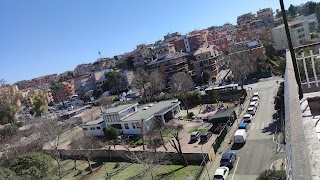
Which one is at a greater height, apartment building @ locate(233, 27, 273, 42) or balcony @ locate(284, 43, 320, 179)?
apartment building @ locate(233, 27, 273, 42)

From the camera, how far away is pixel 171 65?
40.4 metres

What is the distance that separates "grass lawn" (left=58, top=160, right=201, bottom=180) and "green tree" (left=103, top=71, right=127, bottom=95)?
90.1 ft

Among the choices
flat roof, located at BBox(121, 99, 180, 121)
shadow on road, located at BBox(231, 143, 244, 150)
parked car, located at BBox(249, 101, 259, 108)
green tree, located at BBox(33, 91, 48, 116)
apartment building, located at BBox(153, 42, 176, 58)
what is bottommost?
shadow on road, located at BBox(231, 143, 244, 150)

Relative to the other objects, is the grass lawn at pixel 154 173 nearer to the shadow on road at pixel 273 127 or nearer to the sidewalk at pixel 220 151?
the sidewalk at pixel 220 151

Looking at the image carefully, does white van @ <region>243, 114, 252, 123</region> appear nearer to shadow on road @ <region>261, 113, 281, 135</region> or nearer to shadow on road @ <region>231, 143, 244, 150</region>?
shadow on road @ <region>261, 113, 281, 135</region>

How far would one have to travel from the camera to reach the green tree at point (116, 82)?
4706 cm

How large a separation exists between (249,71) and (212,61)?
668 cm

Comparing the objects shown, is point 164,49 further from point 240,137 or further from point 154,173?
point 154,173

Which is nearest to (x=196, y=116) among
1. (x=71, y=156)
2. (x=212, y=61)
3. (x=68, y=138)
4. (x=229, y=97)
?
(x=229, y=97)

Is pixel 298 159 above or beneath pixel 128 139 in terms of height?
above

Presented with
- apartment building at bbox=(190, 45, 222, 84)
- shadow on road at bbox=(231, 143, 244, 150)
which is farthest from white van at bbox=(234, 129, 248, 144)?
apartment building at bbox=(190, 45, 222, 84)

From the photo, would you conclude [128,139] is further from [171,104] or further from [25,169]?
[25,169]

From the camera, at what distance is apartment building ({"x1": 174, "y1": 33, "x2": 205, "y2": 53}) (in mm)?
52750

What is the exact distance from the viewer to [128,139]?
70.8ft
